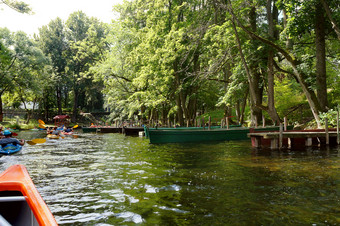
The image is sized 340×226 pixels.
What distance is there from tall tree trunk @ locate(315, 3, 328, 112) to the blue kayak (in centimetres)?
1795

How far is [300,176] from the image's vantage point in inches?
318

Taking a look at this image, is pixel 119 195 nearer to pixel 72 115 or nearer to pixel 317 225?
pixel 317 225

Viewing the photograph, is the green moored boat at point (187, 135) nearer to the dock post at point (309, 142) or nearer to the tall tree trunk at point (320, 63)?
the tall tree trunk at point (320, 63)

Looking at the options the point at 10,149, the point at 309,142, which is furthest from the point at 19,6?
the point at 309,142

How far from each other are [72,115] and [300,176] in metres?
57.0

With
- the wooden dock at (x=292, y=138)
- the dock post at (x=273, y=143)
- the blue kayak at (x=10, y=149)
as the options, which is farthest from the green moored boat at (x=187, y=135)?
the blue kayak at (x=10, y=149)

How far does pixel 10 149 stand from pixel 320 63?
746 inches

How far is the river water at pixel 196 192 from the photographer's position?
5125 millimetres

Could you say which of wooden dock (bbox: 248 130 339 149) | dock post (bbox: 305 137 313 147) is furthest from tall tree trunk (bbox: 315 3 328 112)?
dock post (bbox: 305 137 313 147)

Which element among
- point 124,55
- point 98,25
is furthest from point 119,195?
point 98,25

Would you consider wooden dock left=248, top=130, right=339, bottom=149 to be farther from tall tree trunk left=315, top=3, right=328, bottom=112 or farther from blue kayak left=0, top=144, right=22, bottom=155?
blue kayak left=0, top=144, right=22, bottom=155

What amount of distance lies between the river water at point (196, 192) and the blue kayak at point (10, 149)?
263cm

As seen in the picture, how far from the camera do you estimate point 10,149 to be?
13.4 meters

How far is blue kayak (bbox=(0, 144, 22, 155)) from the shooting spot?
1292 cm
